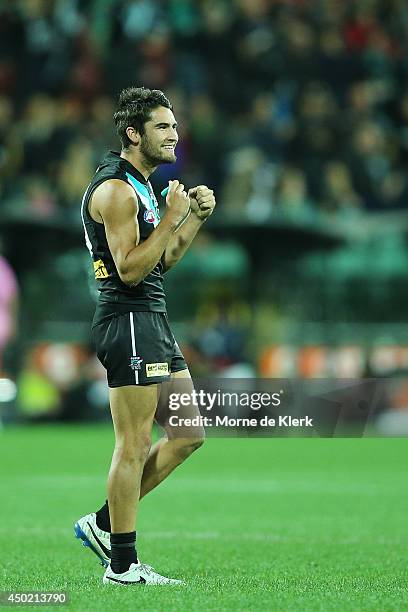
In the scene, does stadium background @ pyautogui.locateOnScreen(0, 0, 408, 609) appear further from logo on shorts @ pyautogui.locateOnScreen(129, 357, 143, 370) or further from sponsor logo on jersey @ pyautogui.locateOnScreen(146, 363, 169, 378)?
logo on shorts @ pyautogui.locateOnScreen(129, 357, 143, 370)

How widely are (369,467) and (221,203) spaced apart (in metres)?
5.60

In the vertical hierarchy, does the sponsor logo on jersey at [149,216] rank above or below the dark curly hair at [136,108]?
below

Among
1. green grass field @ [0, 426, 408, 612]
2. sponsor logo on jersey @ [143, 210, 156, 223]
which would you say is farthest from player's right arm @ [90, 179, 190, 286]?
green grass field @ [0, 426, 408, 612]

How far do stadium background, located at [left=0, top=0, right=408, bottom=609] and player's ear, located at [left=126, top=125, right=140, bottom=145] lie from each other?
266 inches

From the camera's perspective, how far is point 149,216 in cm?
589

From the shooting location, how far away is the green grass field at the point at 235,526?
551 cm

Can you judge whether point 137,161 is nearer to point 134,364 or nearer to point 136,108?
point 136,108

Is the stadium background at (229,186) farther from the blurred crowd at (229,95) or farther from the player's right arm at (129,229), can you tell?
the player's right arm at (129,229)

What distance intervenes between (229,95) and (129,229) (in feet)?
46.0

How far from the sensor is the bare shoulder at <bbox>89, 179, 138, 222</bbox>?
18.7 ft

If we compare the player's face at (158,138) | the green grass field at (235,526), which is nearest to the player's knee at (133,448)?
the green grass field at (235,526)

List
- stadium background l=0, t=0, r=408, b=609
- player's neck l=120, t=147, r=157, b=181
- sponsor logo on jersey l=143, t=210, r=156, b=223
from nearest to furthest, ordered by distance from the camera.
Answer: sponsor logo on jersey l=143, t=210, r=156, b=223 → player's neck l=120, t=147, r=157, b=181 → stadium background l=0, t=0, r=408, b=609

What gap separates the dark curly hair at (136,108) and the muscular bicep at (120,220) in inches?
13.9

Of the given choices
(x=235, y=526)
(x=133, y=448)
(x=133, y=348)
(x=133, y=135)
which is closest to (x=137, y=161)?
(x=133, y=135)
